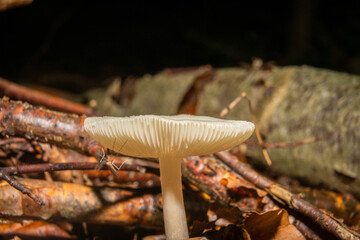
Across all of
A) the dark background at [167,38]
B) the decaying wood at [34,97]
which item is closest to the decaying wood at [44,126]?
the decaying wood at [34,97]

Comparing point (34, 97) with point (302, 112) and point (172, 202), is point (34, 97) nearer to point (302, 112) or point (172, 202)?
point (172, 202)

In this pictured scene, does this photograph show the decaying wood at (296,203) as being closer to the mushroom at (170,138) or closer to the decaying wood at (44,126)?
the mushroom at (170,138)

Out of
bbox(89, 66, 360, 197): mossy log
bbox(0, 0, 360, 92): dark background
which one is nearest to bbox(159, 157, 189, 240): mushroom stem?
bbox(89, 66, 360, 197): mossy log

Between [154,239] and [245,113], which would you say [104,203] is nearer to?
[154,239]

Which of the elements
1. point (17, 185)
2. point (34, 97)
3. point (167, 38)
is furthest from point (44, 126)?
point (167, 38)

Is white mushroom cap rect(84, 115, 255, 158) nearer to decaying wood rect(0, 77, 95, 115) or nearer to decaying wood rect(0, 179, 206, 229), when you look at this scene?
decaying wood rect(0, 179, 206, 229)
